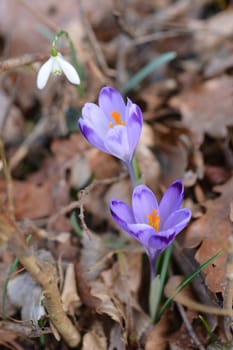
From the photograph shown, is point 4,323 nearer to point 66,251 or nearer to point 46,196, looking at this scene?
point 66,251

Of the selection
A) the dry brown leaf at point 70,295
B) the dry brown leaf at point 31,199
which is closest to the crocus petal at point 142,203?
the dry brown leaf at point 70,295

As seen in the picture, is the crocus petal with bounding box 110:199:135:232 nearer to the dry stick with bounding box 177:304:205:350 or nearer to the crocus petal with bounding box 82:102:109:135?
the crocus petal with bounding box 82:102:109:135

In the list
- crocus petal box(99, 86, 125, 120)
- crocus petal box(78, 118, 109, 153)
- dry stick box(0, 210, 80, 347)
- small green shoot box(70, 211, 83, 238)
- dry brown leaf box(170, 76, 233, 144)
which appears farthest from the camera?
dry brown leaf box(170, 76, 233, 144)

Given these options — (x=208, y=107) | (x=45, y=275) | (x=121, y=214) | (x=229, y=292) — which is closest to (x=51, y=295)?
(x=45, y=275)

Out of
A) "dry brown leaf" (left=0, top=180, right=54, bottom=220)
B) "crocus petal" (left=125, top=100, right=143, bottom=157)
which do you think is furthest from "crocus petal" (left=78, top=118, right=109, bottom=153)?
"dry brown leaf" (left=0, top=180, right=54, bottom=220)

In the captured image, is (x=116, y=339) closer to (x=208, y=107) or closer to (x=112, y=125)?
(x=112, y=125)

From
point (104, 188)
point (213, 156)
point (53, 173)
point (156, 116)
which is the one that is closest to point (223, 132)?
point (213, 156)
